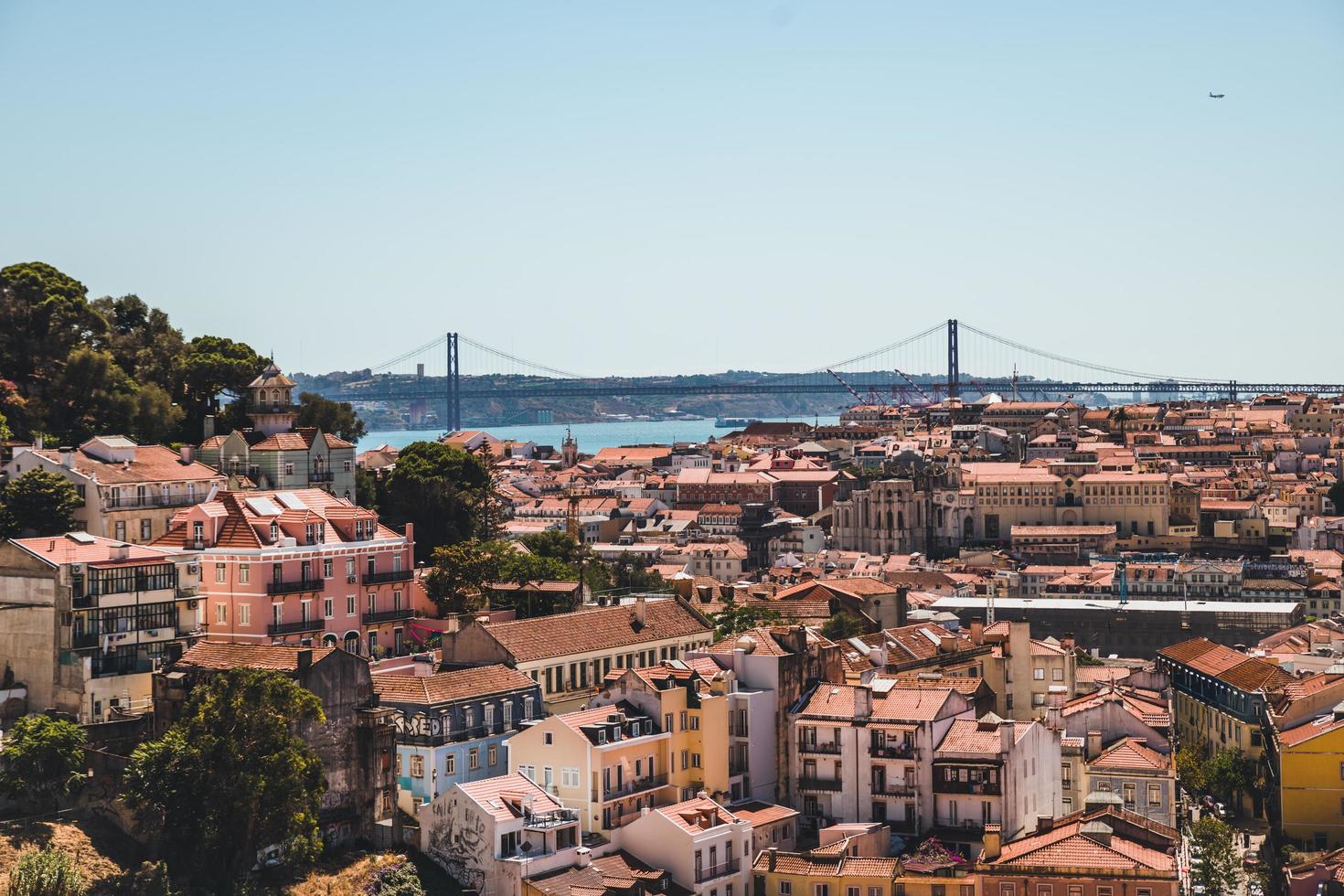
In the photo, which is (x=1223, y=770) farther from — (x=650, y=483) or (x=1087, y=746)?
(x=650, y=483)

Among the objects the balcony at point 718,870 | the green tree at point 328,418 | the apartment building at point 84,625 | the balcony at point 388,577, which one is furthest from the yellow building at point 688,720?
the green tree at point 328,418

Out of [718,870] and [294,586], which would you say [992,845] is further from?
[294,586]

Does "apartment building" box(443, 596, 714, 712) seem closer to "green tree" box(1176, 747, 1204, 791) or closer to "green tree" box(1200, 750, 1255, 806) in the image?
"green tree" box(1176, 747, 1204, 791)

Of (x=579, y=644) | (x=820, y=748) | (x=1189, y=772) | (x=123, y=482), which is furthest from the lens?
(x=1189, y=772)

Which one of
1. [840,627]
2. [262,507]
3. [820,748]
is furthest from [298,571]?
[840,627]

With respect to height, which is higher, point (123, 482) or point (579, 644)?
point (123, 482)

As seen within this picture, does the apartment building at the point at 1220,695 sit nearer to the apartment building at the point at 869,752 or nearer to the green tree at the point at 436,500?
the apartment building at the point at 869,752
